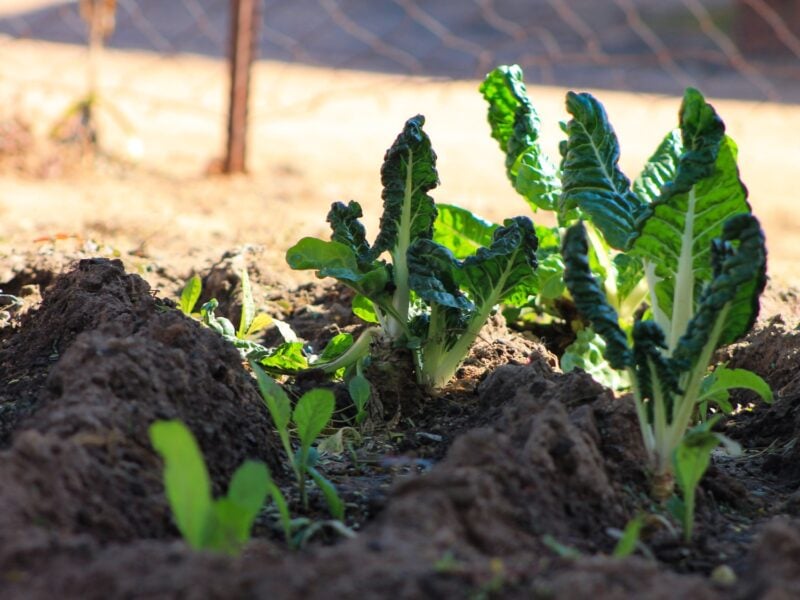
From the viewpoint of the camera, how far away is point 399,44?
13.0 m

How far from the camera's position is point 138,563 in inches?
49.6

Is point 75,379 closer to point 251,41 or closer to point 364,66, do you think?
point 251,41

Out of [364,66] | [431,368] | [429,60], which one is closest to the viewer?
[431,368]

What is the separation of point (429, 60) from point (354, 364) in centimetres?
1016

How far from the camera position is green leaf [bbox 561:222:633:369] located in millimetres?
1801

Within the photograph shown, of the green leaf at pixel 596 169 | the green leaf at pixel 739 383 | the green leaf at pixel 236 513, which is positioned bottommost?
the green leaf at pixel 236 513

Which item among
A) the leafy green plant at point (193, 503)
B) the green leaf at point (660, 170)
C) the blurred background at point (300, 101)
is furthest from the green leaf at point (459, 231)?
the leafy green plant at point (193, 503)

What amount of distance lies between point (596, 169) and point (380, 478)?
2.60ft

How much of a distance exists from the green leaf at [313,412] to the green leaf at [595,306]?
1.50 ft

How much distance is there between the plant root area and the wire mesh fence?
5090 millimetres

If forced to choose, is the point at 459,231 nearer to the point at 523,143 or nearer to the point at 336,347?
the point at 523,143

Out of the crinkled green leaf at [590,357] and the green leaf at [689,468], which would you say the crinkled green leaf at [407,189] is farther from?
the green leaf at [689,468]

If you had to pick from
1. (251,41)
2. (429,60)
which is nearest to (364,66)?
(429,60)

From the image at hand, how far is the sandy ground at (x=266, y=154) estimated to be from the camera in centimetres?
414
